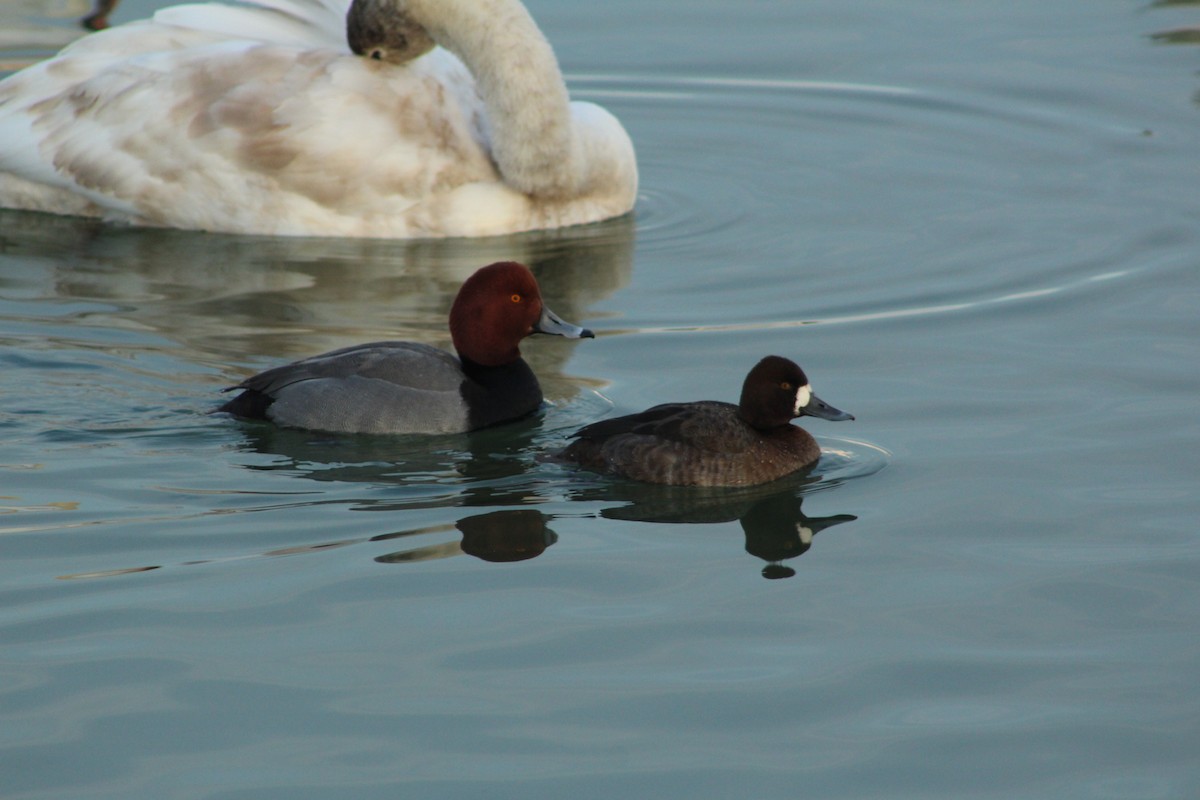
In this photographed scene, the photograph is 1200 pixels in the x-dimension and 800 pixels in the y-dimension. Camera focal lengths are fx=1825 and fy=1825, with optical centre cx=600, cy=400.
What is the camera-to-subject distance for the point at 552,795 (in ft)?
15.6

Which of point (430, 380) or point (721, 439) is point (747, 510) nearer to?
point (721, 439)

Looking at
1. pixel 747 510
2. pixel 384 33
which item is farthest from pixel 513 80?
pixel 747 510

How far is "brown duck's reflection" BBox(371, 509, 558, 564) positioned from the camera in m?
6.28

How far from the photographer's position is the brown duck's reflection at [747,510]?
6.54m

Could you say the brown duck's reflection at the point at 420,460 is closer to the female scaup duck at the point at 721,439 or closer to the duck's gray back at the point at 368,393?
the duck's gray back at the point at 368,393

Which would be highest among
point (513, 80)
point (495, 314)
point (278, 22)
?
point (278, 22)

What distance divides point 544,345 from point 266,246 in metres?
2.45

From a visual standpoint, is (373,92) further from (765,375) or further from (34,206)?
(765,375)

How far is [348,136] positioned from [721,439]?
171 inches

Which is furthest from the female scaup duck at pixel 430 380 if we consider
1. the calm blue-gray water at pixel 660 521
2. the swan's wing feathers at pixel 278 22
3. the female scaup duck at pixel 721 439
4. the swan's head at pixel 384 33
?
the swan's wing feathers at pixel 278 22

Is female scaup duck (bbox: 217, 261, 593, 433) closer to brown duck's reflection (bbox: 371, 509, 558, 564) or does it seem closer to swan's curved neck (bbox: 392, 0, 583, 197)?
brown duck's reflection (bbox: 371, 509, 558, 564)

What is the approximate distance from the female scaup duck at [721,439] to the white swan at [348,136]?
389cm

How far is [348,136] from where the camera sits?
1052 cm

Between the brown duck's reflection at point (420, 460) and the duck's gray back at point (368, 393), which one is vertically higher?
the duck's gray back at point (368, 393)
